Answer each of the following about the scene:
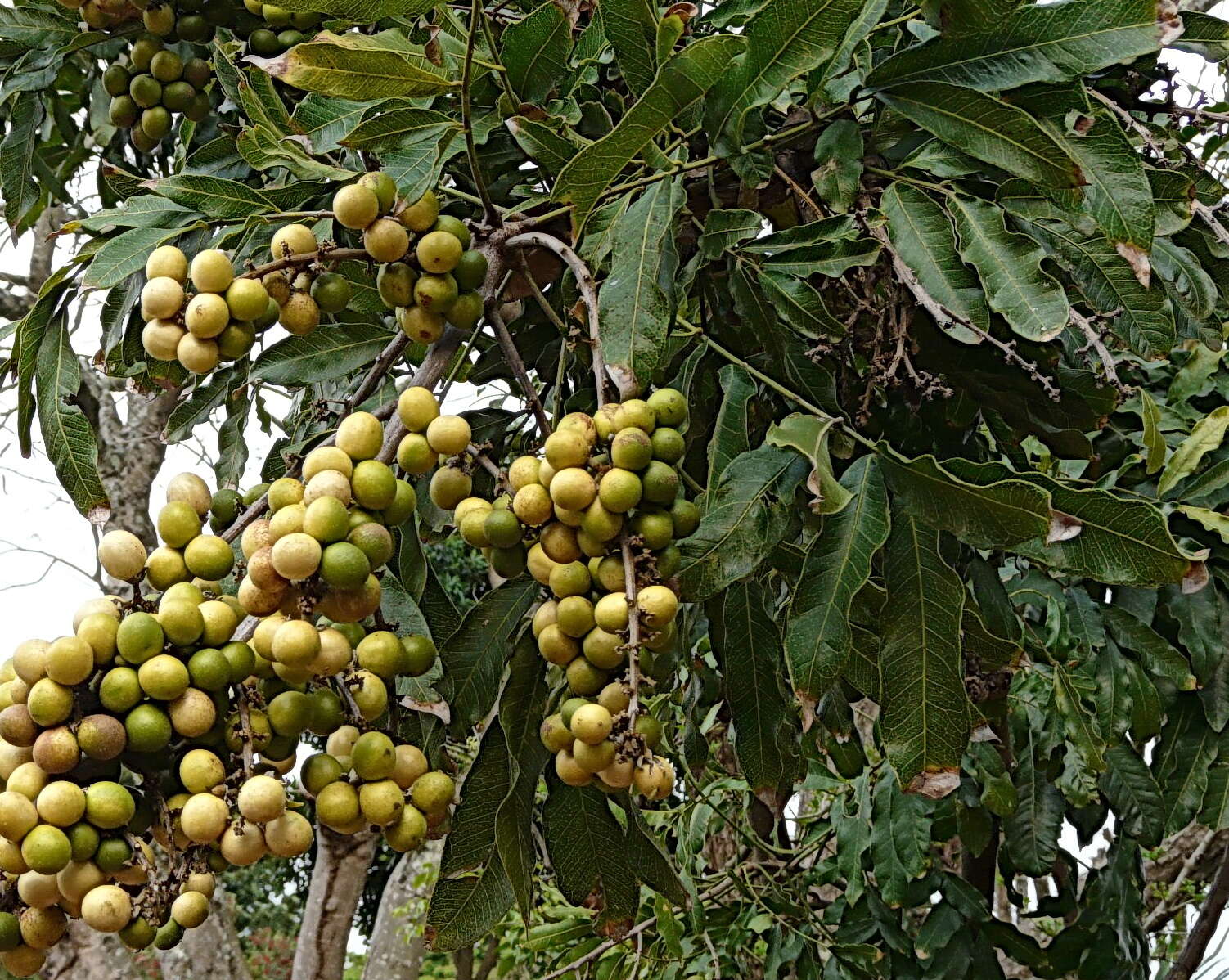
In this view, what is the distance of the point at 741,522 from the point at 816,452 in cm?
7

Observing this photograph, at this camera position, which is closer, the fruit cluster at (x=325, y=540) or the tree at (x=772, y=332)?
the fruit cluster at (x=325, y=540)

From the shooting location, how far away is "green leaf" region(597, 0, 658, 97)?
81 cm

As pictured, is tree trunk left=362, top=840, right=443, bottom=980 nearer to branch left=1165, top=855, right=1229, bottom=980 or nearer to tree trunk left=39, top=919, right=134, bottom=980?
tree trunk left=39, top=919, right=134, bottom=980

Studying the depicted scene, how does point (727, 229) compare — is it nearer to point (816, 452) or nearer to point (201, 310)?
→ point (816, 452)

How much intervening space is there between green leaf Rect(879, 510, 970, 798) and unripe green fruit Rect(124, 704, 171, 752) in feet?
1.42

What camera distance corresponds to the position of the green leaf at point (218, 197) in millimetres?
897

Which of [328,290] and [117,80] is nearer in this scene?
[328,290]

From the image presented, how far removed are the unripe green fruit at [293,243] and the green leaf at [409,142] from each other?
7cm

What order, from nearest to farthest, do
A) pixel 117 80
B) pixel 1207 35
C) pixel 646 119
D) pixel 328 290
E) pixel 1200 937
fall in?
pixel 646 119, pixel 328 290, pixel 1207 35, pixel 117 80, pixel 1200 937

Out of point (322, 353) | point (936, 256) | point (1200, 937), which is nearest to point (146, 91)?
point (322, 353)

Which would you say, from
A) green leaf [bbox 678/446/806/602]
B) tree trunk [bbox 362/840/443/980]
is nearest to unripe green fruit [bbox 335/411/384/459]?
green leaf [bbox 678/446/806/602]

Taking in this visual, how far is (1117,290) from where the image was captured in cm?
91

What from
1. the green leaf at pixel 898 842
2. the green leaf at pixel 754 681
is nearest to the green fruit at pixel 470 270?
the green leaf at pixel 754 681

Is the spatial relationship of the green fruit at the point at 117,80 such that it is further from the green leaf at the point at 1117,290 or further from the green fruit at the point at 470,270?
the green leaf at the point at 1117,290
